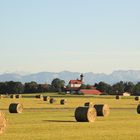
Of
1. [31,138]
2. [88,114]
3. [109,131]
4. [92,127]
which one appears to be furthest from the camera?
[88,114]

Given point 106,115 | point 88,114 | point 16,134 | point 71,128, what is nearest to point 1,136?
point 16,134

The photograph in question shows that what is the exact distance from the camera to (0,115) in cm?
3072

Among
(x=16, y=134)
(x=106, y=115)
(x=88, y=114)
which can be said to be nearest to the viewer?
(x=16, y=134)

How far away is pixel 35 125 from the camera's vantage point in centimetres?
3528

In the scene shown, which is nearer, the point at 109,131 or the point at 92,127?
the point at 109,131

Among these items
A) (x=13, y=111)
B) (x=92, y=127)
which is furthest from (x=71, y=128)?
(x=13, y=111)

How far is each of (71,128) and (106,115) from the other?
53.1 feet

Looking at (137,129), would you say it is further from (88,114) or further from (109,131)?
(88,114)

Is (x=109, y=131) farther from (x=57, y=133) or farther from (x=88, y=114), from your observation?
(x=88, y=114)

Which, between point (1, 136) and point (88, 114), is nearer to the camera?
point (1, 136)

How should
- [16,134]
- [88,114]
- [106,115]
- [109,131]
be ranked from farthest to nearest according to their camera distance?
[106,115] → [88,114] → [109,131] → [16,134]

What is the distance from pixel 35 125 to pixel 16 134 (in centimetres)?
599

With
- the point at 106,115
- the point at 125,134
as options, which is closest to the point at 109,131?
the point at 125,134

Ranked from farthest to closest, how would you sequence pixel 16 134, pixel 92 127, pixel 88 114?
pixel 88 114 → pixel 92 127 → pixel 16 134
